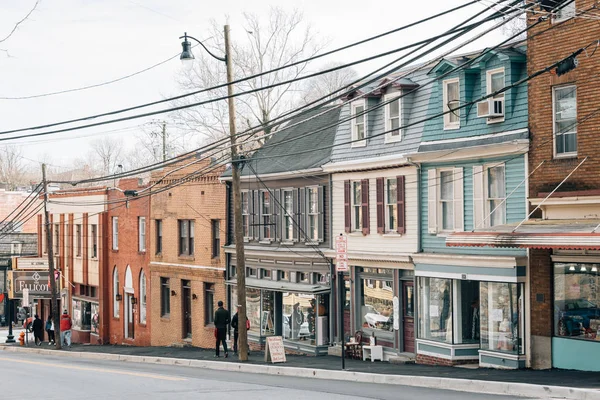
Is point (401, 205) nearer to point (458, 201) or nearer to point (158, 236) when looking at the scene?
point (458, 201)

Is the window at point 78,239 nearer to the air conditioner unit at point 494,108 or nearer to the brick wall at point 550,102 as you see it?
the air conditioner unit at point 494,108

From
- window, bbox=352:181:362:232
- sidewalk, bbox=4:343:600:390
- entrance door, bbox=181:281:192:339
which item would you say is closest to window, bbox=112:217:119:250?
→ entrance door, bbox=181:281:192:339

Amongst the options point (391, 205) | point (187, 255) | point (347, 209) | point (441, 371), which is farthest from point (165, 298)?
point (441, 371)

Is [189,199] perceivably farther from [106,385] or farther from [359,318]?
[106,385]

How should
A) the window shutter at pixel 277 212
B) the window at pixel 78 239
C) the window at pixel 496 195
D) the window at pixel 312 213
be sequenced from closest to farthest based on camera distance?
the window at pixel 496 195 → the window at pixel 312 213 → the window shutter at pixel 277 212 → the window at pixel 78 239

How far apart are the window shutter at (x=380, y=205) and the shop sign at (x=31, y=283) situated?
92.4 ft

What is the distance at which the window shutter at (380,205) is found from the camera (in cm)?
3017

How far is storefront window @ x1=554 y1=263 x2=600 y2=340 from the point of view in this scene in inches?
894

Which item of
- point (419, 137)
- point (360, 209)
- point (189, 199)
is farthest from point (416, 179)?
point (189, 199)

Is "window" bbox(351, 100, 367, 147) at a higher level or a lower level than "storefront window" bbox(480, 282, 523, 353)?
higher

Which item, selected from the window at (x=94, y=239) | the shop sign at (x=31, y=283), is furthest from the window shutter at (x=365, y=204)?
the shop sign at (x=31, y=283)

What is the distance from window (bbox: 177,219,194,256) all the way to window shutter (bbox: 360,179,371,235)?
12782mm

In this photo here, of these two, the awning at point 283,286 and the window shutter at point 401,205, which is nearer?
the window shutter at point 401,205

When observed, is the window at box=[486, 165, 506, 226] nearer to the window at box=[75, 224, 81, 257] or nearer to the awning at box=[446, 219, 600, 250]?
the awning at box=[446, 219, 600, 250]
